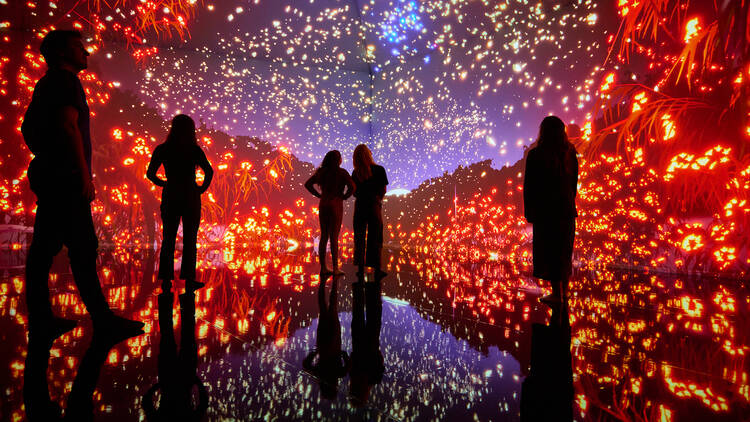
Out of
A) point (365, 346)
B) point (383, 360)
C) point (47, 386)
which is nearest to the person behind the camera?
point (47, 386)

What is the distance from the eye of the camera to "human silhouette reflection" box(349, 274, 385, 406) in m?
1.02

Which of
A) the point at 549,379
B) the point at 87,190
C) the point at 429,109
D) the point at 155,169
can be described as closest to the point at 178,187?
the point at 155,169

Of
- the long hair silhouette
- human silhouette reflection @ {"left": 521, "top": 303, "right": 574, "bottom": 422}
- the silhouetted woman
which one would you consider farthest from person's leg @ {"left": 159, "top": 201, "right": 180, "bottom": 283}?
the silhouetted woman

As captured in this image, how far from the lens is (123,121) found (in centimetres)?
773

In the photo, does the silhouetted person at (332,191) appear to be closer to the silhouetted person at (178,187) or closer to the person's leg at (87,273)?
the silhouetted person at (178,187)

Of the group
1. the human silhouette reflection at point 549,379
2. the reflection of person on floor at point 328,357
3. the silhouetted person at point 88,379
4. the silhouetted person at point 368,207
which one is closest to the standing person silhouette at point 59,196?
the silhouetted person at point 88,379

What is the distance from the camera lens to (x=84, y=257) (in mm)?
1505

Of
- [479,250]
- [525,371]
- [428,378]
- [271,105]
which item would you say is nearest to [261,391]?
[428,378]

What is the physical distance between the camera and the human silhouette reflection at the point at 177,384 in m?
0.85

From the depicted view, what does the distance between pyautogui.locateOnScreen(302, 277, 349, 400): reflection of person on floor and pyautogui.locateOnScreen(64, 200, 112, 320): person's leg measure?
912 millimetres

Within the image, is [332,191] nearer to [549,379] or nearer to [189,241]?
[189,241]

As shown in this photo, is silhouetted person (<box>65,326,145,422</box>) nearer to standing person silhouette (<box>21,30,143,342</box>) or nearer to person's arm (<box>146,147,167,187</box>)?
standing person silhouette (<box>21,30,143,342</box>)

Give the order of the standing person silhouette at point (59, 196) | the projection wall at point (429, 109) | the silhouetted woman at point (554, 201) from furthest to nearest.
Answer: the projection wall at point (429, 109) → the silhouetted woman at point (554, 201) → the standing person silhouette at point (59, 196)

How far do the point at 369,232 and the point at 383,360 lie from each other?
2.16m
